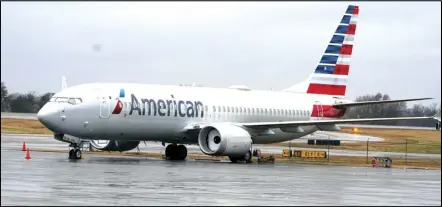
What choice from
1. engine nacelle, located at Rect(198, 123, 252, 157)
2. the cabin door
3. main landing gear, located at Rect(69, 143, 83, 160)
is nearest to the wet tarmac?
main landing gear, located at Rect(69, 143, 83, 160)

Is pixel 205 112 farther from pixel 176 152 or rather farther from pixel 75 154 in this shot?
pixel 75 154

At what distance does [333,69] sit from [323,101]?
96.5 inches

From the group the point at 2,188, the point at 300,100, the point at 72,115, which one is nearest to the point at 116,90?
the point at 72,115

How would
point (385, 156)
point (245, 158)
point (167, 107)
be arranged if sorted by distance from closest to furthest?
point (245, 158)
point (167, 107)
point (385, 156)

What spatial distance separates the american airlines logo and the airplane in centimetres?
5

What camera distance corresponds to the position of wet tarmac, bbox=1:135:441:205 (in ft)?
68.3

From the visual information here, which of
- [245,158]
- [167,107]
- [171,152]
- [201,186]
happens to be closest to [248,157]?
[245,158]

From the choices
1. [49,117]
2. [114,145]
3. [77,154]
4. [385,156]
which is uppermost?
[49,117]

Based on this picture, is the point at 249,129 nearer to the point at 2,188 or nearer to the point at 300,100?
the point at 300,100

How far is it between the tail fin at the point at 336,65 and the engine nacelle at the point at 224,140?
34.2ft

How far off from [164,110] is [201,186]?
63.6 feet

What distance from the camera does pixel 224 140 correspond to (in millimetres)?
43406

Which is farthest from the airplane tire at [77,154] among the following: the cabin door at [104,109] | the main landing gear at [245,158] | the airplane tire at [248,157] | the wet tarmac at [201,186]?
the airplane tire at [248,157]

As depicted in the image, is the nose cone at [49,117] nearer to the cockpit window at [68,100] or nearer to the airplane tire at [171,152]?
the cockpit window at [68,100]
